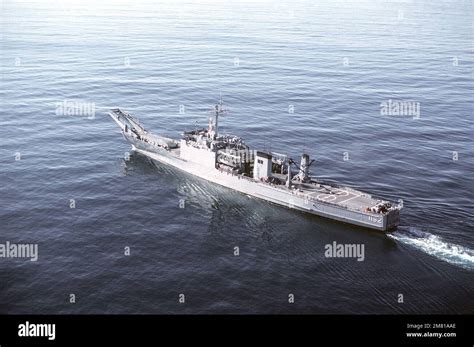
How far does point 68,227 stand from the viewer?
2768 inches

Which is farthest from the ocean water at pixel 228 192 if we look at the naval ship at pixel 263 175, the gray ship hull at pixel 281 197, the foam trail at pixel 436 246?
the naval ship at pixel 263 175

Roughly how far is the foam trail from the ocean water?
0.79ft

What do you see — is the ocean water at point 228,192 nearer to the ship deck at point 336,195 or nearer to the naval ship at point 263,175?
the naval ship at point 263,175

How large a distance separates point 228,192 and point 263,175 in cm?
700

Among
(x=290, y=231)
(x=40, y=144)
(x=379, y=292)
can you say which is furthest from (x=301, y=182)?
(x=40, y=144)

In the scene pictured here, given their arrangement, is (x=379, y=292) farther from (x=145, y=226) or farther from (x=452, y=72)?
(x=452, y=72)

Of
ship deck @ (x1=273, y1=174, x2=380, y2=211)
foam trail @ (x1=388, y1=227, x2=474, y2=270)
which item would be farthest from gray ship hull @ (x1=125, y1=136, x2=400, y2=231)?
foam trail @ (x1=388, y1=227, x2=474, y2=270)

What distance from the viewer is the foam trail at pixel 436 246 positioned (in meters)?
62.2

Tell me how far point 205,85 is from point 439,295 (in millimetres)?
102967

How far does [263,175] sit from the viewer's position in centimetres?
8456

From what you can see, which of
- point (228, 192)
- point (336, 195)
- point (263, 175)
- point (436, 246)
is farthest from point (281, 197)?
point (436, 246)

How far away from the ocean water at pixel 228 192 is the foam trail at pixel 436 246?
0.24 metres

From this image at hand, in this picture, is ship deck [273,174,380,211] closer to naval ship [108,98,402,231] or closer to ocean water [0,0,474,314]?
naval ship [108,98,402,231]

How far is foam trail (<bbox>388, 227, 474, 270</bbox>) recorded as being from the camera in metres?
62.2
